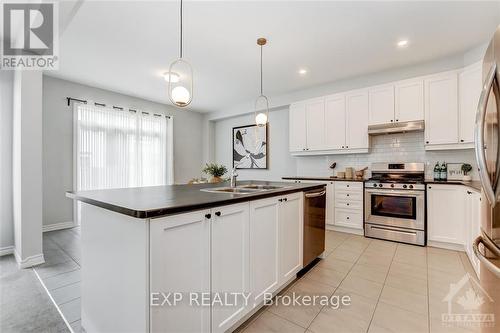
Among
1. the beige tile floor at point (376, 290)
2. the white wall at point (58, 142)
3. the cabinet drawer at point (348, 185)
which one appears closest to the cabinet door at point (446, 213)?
the beige tile floor at point (376, 290)

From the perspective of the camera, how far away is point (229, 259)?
1.52 meters

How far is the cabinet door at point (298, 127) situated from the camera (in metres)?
4.73

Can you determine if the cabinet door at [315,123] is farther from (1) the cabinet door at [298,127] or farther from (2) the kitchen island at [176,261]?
(2) the kitchen island at [176,261]

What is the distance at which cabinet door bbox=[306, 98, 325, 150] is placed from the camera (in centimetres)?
447

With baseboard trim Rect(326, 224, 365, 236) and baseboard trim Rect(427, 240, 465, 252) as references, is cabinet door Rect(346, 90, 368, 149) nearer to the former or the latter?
baseboard trim Rect(326, 224, 365, 236)

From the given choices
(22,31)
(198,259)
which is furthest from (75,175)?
(198,259)

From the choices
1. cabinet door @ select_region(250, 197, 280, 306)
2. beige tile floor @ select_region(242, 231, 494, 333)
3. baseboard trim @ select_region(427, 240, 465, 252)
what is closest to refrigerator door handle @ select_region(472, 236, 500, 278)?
beige tile floor @ select_region(242, 231, 494, 333)

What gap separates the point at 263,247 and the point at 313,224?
947 millimetres

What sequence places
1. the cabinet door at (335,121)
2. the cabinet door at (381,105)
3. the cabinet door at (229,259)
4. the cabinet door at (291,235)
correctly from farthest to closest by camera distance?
the cabinet door at (335,121) → the cabinet door at (381,105) → the cabinet door at (291,235) → the cabinet door at (229,259)

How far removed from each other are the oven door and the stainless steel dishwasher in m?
1.37

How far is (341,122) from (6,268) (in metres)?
5.13

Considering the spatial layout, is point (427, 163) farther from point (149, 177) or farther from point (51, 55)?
point (51, 55)

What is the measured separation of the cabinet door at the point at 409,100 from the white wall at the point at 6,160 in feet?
18.5

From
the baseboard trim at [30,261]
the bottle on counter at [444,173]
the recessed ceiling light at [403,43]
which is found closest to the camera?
the baseboard trim at [30,261]
